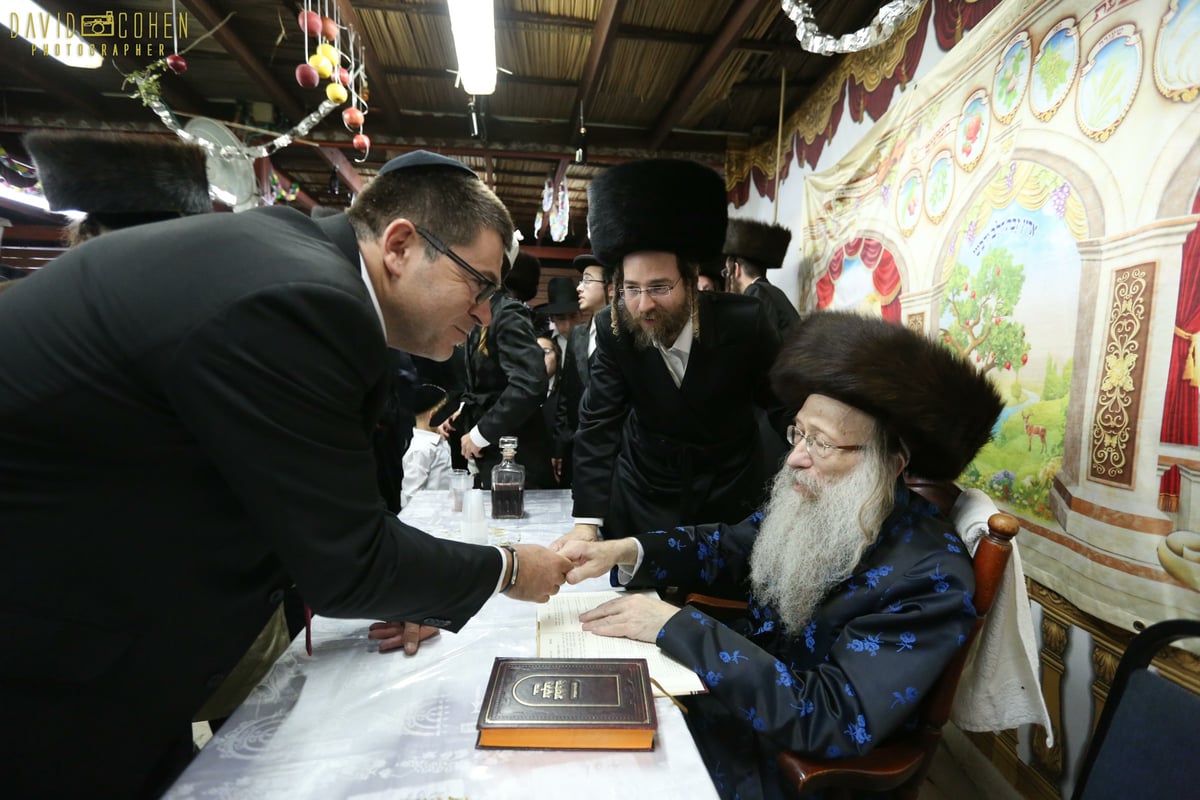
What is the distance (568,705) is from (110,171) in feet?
7.59

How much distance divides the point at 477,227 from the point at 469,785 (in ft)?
3.43

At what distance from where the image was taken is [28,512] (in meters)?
0.87

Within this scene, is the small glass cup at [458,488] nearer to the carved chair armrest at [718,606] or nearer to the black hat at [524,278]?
the carved chair armrest at [718,606]

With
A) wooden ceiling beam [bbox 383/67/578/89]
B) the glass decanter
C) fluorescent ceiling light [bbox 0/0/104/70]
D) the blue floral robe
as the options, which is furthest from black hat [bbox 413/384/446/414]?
fluorescent ceiling light [bbox 0/0/104/70]

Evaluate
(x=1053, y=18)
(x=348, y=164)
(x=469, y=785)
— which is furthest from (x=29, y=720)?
(x=348, y=164)

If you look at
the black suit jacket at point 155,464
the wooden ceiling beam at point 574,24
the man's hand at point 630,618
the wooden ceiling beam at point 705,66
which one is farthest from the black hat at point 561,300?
the black suit jacket at point 155,464

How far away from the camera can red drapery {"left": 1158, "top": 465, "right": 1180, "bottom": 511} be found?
5.08ft

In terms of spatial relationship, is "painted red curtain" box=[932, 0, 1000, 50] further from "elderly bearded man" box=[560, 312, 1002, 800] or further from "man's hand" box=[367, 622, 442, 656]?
"man's hand" box=[367, 622, 442, 656]

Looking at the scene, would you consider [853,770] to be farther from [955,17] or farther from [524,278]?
[524,278]

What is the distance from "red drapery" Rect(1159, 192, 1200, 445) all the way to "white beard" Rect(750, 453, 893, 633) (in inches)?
34.1

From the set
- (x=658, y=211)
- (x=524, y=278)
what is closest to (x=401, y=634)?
(x=658, y=211)

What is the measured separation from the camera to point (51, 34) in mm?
3725

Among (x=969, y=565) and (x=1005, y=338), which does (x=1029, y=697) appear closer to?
(x=969, y=565)

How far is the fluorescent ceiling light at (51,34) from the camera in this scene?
3584 mm
